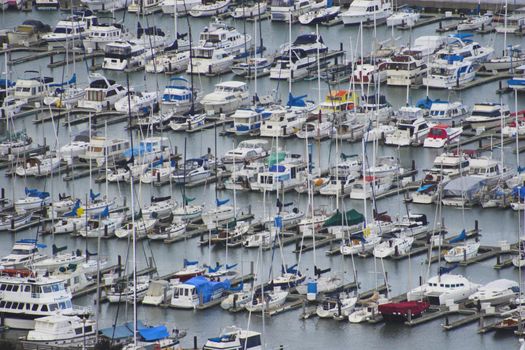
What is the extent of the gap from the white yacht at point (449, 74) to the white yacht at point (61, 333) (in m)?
28.2

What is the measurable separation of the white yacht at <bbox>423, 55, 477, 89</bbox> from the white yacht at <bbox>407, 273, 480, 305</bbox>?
2347 cm

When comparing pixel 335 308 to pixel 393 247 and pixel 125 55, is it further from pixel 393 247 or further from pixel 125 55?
pixel 125 55

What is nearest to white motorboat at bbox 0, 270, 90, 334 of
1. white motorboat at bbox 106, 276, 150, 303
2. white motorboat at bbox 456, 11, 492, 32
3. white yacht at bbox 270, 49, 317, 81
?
white motorboat at bbox 106, 276, 150, 303

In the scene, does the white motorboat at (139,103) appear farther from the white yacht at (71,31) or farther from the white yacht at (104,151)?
the white yacht at (71,31)

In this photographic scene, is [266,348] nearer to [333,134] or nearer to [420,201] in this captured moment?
[420,201]

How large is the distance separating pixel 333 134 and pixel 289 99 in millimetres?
3827

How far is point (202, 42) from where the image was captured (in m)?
99.1

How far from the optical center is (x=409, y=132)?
87.0m

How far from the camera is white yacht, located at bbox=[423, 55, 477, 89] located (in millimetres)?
93875

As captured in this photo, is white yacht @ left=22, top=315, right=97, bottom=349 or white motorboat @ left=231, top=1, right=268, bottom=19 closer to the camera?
white yacht @ left=22, top=315, right=97, bottom=349

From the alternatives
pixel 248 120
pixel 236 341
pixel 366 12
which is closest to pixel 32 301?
pixel 236 341

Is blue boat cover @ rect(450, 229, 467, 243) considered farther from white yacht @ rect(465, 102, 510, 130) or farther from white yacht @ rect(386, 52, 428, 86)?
white yacht @ rect(386, 52, 428, 86)

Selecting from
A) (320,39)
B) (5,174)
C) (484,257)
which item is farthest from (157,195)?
(320,39)

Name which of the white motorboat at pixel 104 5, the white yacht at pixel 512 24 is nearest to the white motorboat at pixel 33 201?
the white yacht at pixel 512 24
